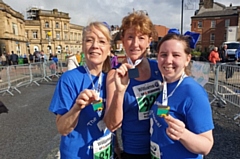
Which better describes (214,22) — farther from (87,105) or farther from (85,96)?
(85,96)

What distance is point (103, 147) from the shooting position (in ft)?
5.30

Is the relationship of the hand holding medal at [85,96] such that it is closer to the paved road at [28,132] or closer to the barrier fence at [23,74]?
the paved road at [28,132]

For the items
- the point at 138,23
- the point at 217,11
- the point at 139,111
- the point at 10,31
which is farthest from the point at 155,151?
the point at 217,11

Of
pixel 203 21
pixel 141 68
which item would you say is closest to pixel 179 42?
pixel 141 68

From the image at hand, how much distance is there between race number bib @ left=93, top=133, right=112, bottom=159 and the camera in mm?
1562

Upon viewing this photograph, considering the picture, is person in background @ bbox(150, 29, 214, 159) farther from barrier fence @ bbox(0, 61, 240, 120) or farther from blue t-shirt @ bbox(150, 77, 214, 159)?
barrier fence @ bbox(0, 61, 240, 120)

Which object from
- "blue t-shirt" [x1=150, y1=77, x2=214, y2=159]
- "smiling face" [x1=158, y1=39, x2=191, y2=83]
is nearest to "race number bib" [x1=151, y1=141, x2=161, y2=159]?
"blue t-shirt" [x1=150, y1=77, x2=214, y2=159]

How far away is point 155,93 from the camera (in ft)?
5.65

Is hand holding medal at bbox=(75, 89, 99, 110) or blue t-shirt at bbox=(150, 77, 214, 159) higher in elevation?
hand holding medal at bbox=(75, 89, 99, 110)

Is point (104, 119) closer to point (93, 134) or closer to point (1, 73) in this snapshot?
point (93, 134)

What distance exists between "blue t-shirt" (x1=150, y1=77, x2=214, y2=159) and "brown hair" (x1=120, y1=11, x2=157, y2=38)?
549 millimetres

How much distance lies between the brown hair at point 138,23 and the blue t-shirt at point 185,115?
55cm

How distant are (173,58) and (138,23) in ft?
1.60

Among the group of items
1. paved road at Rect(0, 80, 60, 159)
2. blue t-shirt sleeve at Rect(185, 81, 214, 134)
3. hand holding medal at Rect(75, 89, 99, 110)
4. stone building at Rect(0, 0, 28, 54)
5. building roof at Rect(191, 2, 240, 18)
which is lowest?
paved road at Rect(0, 80, 60, 159)
